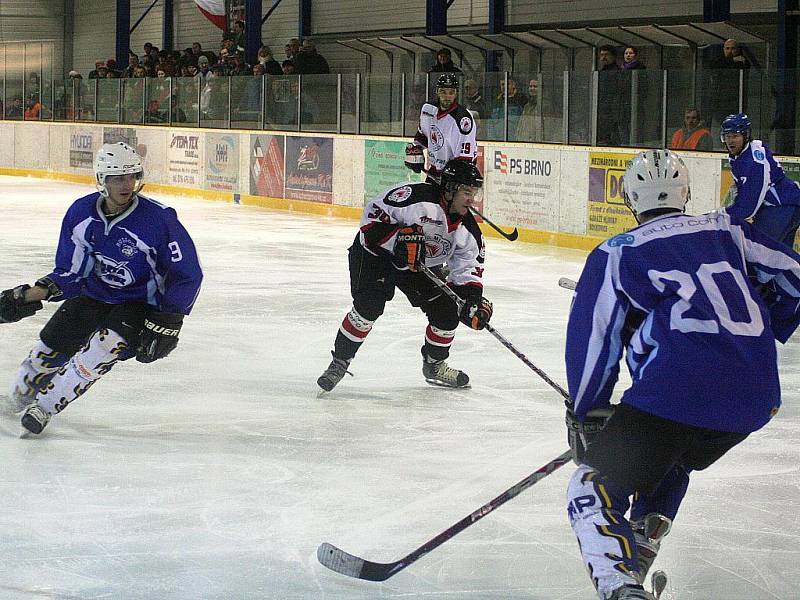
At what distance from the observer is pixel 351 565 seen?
3.00m

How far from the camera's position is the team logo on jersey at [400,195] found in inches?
193

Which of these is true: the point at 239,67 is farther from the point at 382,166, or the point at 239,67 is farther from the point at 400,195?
the point at 400,195

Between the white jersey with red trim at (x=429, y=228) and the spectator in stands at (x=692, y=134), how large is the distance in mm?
4975

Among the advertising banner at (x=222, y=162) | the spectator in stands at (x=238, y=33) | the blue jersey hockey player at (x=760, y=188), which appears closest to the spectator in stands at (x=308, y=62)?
the advertising banner at (x=222, y=162)

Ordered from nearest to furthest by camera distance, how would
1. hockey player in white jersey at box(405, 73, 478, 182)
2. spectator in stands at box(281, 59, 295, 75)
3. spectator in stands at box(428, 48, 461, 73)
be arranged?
hockey player in white jersey at box(405, 73, 478, 182) → spectator in stands at box(428, 48, 461, 73) → spectator in stands at box(281, 59, 295, 75)

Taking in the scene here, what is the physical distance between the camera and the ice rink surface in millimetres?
3047

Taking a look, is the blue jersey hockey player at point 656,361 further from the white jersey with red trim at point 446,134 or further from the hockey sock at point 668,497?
the white jersey with red trim at point 446,134

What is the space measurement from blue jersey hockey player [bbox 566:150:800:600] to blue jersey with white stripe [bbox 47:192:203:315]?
6.67ft

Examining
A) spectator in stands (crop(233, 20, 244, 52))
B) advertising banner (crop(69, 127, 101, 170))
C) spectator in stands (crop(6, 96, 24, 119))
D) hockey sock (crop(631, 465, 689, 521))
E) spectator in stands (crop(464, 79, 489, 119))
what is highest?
spectator in stands (crop(233, 20, 244, 52))

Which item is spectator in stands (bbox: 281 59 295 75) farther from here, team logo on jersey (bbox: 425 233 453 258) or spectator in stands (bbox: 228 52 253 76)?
team logo on jersey (bbox: 425 233 453 258)

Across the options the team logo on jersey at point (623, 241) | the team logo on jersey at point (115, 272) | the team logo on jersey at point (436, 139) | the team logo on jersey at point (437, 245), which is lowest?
the team logo on jersey at point (115, 272)

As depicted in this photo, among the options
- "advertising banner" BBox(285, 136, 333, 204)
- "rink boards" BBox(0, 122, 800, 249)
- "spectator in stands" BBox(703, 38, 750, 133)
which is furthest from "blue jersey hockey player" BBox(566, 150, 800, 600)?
"advertising banner" BBox(285, 136, 333, 204)

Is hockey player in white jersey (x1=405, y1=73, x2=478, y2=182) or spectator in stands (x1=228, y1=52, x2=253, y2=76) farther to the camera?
spectator in stands (x1=228, y1=52, x2=253, y2=76)

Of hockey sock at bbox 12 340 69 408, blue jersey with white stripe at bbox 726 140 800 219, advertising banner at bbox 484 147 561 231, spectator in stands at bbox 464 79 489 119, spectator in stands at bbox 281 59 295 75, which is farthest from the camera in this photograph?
spectator in stands at bbox 281 59 295 75
